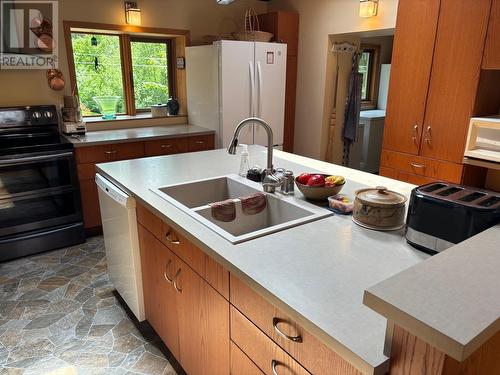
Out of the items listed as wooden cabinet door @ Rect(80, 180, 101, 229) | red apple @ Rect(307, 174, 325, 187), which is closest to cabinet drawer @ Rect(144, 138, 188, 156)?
wooden cabinet door @ Rect(80, 180, 101, 229)

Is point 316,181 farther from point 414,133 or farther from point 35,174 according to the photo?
point 35,174

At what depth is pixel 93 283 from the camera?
8.63 ft

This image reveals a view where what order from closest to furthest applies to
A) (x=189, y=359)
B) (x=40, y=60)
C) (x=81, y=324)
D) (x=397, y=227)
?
1. (x=397, y=227)
2. (x=189, y=359)
3. (x=81, y=324)
4. (x=40, y=60)

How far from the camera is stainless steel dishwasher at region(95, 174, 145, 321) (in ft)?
6.24

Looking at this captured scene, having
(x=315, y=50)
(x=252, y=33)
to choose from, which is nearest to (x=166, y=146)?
(x=252, y=33)

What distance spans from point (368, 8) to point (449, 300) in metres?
3.23

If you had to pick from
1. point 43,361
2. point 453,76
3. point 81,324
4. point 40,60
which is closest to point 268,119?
point 453,76

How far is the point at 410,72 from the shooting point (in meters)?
2.85

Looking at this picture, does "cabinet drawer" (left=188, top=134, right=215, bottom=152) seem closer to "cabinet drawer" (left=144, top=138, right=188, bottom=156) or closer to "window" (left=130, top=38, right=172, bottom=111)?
"cabinet drawer" (left=144, top=138, right=188, bottom=156)

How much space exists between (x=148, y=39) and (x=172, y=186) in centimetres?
270

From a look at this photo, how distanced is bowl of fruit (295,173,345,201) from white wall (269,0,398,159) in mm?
2366

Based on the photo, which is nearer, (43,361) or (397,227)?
(397,227)

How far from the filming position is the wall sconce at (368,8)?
3.28 meters

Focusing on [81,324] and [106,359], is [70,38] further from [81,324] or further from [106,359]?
[106,359]
